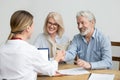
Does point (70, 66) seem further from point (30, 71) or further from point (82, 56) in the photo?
point (30, 71)

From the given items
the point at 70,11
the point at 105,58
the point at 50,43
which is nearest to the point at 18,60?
the point at 105,58

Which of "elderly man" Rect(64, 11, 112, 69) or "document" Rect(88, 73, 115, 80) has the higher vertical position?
"elderly man" Rect(64, 11, 112, 69)

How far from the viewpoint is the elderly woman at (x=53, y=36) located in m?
2.61

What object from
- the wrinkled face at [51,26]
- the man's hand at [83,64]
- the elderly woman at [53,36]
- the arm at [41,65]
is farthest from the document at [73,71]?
the wrinkled face at [51,26]

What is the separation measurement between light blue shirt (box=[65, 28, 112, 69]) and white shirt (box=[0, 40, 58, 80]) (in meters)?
0.95

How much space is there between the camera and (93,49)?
247cm

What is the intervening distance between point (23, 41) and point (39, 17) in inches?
76.1

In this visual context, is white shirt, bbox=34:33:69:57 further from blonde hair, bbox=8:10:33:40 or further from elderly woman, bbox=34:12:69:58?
blonde hair, bbox=8:10:33:40

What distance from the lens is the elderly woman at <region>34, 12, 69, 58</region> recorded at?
2609 millimetres

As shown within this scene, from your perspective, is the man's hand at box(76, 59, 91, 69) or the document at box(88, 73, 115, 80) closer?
the document at box(88, 73, 115, 80)

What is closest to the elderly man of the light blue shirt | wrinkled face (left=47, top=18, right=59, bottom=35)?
the light blue shirt

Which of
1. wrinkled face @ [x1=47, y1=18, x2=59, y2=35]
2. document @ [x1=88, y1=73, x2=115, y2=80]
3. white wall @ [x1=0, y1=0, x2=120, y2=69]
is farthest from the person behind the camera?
white wall @ [x1=0, y1=0, x2=120, y2=69]

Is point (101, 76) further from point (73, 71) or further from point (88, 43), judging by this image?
point (88, 43)

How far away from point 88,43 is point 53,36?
44 centimetres
